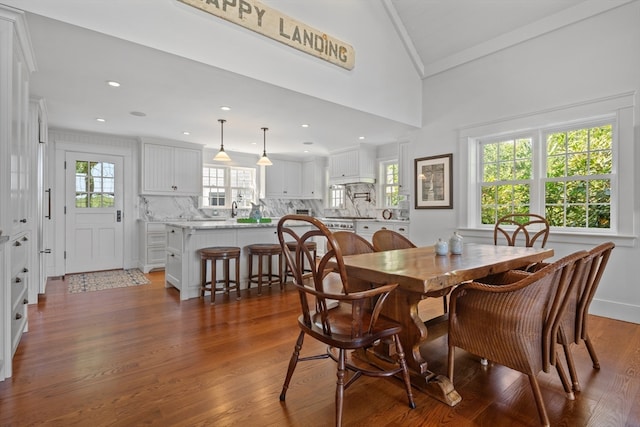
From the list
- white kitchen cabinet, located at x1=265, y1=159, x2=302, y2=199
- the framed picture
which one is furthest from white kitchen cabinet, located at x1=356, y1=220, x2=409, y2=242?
white kitchen cabinet, located at x1=265, y1=159, x2=302, y2=199

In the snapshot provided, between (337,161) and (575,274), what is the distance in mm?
5532

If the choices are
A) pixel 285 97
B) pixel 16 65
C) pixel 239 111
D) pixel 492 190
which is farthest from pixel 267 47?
pixel 492 190

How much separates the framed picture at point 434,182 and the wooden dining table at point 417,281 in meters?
2.43

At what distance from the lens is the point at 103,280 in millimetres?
4805

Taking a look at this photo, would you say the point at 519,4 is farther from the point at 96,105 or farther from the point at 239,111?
the point at 96,105

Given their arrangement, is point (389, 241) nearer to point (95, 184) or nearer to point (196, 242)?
point (196, 242)

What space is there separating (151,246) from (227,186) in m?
2.05

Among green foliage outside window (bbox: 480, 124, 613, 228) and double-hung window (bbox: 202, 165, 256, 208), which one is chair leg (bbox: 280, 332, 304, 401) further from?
double-hung window (bbox: 202, 165, 256, 208)

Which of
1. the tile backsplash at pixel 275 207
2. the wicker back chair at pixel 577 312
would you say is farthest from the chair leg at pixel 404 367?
the tile backsplash at pixel 275 207

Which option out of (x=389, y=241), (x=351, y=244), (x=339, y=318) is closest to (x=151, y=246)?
(x=351, y=244)

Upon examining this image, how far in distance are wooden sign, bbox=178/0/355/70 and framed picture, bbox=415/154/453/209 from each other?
1.86m

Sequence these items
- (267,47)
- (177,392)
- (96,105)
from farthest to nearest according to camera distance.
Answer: (96,105), (267,47), (177,392)

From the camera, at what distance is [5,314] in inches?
78.4

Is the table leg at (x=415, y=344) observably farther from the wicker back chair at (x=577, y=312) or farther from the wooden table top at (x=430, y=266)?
the wicker back chair at (x=577, y=312)
